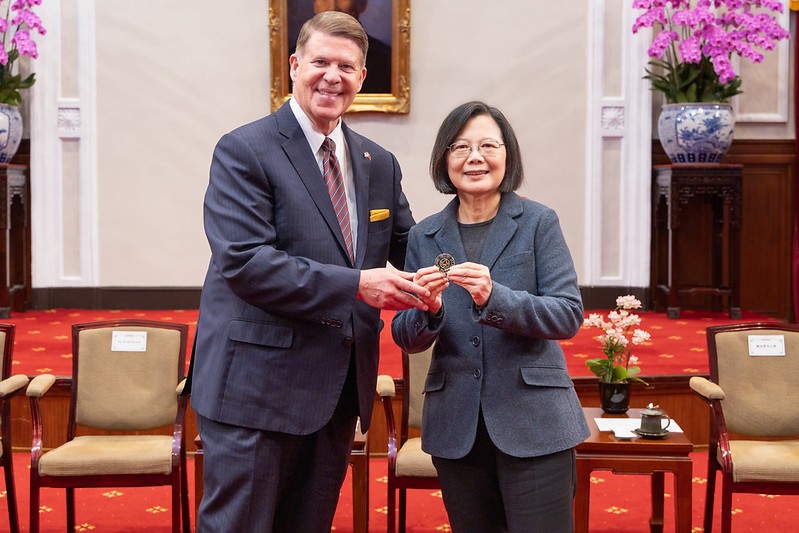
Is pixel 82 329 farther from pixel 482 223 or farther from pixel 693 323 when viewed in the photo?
pixel 693 323

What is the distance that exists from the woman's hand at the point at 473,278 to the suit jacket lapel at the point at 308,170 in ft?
0.84

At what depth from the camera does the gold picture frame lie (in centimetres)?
638

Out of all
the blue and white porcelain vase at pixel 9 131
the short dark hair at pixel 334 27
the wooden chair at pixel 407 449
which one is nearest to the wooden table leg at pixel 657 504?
the wooden chair at pixel 407 449

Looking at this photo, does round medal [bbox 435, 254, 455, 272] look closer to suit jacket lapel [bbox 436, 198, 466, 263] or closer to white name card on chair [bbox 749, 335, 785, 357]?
suit jacket lapel [bbox 436, 198, 466, 263]

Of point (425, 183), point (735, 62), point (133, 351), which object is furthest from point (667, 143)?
point (133, 351)

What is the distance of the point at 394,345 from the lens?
211 inches

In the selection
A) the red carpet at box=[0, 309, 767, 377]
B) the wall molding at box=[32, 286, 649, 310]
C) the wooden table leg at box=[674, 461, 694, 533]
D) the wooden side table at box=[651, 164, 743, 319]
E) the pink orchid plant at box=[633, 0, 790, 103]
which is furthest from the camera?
the wall molding at box=[32, 286, 649, 310]

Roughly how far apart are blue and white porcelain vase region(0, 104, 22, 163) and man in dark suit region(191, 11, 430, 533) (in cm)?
447

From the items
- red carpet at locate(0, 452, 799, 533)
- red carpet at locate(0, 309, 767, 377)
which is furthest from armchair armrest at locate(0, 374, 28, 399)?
red carpet at locate(0, 309, 767, 377)

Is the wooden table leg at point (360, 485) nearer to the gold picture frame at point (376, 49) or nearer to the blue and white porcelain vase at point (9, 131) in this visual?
the gold picture frame at point (376, 49)

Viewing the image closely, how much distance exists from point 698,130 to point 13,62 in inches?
177

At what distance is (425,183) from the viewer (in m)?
6.56

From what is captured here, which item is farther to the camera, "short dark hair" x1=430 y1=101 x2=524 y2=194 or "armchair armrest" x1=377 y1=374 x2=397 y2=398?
"armchair armrest" x1=377 y1=374 x2=397 y2=398

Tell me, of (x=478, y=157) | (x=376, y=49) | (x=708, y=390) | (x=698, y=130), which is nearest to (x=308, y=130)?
(x=478, y=157)
